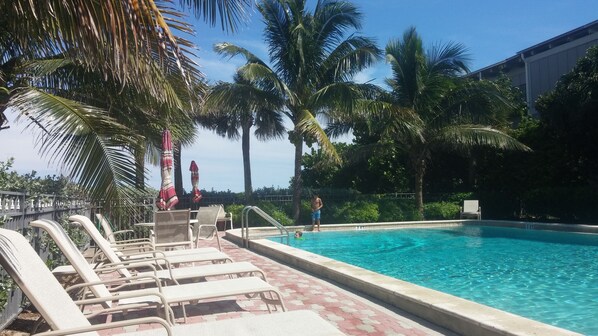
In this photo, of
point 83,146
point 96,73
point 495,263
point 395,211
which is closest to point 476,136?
point 395,211

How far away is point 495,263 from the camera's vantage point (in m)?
11.2

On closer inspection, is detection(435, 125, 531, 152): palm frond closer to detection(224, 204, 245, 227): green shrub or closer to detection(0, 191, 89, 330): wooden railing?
detection(224, 204, 245, 227): green shrub

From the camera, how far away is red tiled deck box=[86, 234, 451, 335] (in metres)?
4.61

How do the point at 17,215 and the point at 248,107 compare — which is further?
the point at 248,107

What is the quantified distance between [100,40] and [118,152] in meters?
1.97

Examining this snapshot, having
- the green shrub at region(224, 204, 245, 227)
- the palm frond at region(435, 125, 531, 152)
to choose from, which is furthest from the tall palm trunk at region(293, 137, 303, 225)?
the palm frond at region(435, 125, 531, 152)

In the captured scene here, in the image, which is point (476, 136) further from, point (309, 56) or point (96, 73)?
point (96, 73)

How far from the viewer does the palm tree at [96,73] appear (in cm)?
344

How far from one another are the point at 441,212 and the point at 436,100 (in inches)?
190

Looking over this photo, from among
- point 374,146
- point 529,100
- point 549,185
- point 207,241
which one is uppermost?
point 529,100

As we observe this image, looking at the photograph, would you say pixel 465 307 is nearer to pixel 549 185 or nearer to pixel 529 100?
pixel 549 185

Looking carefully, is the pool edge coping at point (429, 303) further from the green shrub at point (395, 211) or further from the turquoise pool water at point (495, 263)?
the green shrub at point (395, 211)

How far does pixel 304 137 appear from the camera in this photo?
19016 mm

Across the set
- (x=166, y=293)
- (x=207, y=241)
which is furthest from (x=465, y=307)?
(x=207, y=241)
